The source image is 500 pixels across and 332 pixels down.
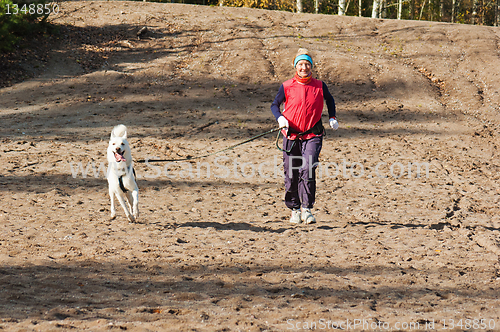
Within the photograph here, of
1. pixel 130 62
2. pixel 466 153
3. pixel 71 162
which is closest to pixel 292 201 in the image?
pixel 71 162

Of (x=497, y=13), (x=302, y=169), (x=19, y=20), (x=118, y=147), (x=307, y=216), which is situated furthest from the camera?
(x=497, y=13)

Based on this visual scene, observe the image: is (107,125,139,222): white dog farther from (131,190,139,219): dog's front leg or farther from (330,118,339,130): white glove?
(330,118,339,130): white glove

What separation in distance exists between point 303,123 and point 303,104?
28 cm

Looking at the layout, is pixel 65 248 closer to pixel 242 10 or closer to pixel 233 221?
pixel 233 221

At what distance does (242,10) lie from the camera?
73.0 feet

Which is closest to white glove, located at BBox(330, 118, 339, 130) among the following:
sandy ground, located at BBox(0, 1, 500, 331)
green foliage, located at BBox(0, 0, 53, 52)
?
sandy ground, located at BBox(0, 1, 500, 331)

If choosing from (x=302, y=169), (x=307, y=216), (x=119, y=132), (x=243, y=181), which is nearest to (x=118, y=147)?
(x=119, y=132)

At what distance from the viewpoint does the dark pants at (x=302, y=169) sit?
20.0 ft

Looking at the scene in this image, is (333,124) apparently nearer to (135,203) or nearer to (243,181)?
(135,203)

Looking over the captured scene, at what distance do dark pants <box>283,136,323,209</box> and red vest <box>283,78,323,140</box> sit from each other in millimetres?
160

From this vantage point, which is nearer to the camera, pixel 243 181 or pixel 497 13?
pixel 243 181

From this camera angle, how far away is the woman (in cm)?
603

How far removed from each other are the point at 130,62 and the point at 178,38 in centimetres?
308

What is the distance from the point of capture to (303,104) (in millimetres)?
6051
